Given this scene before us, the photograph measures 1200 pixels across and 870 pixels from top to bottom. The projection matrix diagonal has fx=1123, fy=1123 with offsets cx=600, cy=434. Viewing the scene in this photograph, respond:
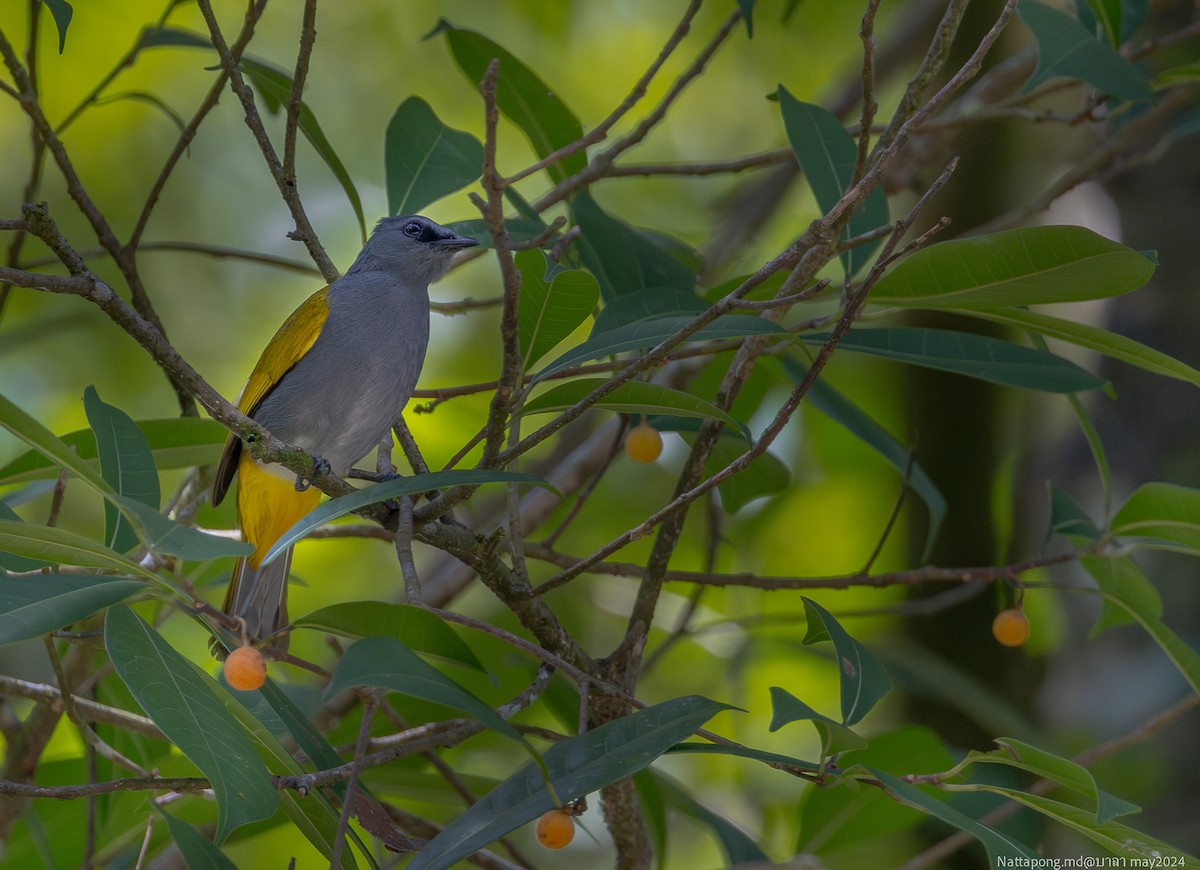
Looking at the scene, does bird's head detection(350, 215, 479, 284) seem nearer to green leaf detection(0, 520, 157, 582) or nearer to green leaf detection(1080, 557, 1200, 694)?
green leaf detection(0, 520, 157, 582)

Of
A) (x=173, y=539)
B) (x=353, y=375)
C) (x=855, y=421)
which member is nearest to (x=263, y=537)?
(x=353, y=375)

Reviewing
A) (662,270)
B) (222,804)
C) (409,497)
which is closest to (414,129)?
(662,270)

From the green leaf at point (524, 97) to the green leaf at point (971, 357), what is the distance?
1.30 metres

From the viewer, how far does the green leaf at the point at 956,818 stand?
1927 millimetres

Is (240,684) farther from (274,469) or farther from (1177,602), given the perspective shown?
(1177,602)

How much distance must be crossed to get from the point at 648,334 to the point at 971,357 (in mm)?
939

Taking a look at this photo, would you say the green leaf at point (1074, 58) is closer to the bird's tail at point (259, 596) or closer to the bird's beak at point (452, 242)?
the bird's beak at point (452, 242)

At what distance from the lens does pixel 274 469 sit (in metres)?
3.55

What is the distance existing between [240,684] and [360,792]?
399 mm

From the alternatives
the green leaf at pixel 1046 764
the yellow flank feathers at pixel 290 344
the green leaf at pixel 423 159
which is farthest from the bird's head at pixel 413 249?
the green leaf at pixel 1046 764

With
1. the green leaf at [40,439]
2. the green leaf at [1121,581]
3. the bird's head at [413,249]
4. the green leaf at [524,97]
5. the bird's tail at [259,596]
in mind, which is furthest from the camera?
the bird's head at [413,249]

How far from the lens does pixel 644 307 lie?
9.43 feet

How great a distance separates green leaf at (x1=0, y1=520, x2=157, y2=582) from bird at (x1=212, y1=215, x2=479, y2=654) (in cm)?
119

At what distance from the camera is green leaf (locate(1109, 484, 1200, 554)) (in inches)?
111
